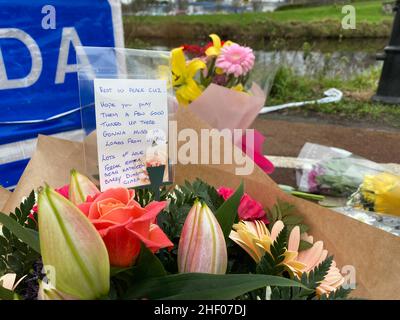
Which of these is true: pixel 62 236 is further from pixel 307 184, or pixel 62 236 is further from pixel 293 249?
pixel 307 184

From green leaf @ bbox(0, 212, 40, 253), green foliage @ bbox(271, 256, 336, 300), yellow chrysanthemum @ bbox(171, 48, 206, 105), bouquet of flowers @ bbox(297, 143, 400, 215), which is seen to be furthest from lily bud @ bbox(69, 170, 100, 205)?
bouquet of flowers @ bbox(297, 143, 400, 215)

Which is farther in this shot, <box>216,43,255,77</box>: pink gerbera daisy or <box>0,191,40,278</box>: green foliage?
<box>216,43,255,77</box>: pink gerbera daisy

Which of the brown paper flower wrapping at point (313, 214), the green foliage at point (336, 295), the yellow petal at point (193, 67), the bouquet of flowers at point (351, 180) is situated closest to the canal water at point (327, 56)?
the bouquet of flowers at point (351, 180)

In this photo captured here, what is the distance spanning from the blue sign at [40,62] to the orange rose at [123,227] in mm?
1384

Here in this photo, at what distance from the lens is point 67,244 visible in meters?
0.50

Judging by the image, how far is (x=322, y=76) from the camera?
7340 millimetres

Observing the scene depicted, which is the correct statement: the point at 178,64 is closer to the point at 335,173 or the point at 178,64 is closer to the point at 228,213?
the point at 335,173

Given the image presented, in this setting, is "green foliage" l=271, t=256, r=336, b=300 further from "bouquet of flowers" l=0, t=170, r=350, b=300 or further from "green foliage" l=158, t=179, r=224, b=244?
"green foliage" l=158, t=179, r=224, b=244

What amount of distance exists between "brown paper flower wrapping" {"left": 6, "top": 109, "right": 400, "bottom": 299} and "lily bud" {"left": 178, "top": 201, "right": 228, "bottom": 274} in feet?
0.86

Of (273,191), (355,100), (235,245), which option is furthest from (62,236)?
(355,100)

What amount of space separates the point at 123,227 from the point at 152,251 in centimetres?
7

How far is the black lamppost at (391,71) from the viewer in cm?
Answer: 542

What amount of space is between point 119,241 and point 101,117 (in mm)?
323

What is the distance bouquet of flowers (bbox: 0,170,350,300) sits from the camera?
0.51 meters
